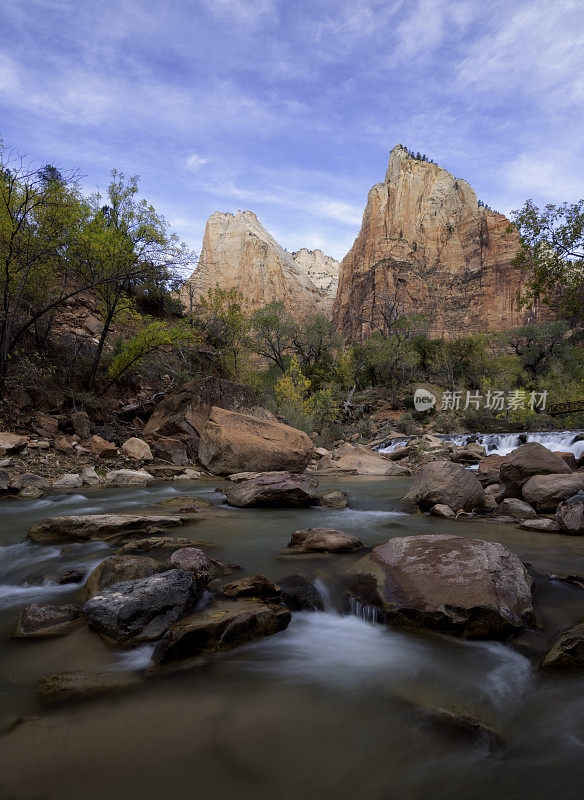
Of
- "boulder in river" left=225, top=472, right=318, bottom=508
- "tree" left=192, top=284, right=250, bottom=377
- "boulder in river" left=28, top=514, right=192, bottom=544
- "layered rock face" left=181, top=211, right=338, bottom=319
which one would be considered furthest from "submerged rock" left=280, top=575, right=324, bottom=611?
"layered rock face" left=181, top=211, right=338, bottom=319

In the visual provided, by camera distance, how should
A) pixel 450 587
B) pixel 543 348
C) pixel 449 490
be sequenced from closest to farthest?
pixel 450 587, pixel 449 490, pixel 543 348

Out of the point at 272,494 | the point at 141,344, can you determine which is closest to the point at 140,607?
the point at 272,494

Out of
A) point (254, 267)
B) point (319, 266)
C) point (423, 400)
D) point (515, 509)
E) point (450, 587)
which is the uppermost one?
point (319, 266)

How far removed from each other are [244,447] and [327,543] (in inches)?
276

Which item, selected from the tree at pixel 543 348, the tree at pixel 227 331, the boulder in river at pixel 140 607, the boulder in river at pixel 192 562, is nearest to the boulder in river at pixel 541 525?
the boulder in river at pixel 192 562

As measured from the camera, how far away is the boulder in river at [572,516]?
5102 millimetres

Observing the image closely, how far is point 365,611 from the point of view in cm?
326

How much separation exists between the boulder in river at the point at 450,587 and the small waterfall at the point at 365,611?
0.11ft

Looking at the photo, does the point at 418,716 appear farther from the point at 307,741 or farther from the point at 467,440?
the point at 467,440

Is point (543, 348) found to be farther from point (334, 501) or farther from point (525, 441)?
point (334, 501)

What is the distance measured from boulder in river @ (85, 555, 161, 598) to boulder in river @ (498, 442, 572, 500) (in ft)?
20.5

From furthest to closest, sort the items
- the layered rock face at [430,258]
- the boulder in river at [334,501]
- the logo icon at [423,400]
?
the layered rock face at [430,258], the logo icon at [423,400], the boulder in river at [334,501]

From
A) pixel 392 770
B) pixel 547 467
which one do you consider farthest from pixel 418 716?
pixel 547 467

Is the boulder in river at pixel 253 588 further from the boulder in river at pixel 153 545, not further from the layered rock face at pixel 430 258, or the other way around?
the layered rock face at pixel 430 258
